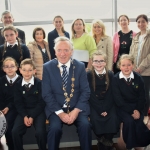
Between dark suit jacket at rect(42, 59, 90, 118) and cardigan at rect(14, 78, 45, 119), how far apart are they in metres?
0.14

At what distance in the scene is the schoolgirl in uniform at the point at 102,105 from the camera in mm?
2660

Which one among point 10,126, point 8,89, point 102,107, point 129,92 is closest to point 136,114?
point 129,92

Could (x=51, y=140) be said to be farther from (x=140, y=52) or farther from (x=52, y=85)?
(x=140, y=52)

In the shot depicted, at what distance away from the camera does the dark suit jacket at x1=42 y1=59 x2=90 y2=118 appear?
2623 millimetres

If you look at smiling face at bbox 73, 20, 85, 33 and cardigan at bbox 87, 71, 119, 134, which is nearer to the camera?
cardigan at bbox 87, 71, 119, 134

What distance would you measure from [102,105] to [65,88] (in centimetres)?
50

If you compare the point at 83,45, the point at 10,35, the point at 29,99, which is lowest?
the point at 29,99

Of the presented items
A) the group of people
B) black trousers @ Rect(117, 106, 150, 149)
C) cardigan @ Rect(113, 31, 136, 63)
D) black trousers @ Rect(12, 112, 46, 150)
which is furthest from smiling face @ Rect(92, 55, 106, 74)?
cardigan @ Rect(113, 31, 136, 63)

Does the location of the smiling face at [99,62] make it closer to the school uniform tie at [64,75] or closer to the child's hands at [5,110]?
the school uniform tie at [64,75]

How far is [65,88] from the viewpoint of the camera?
2656mm

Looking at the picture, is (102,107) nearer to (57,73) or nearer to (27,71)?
(57,73)

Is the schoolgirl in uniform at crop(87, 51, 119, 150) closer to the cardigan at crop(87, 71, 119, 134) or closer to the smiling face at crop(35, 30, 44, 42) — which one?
the cardigan at crop(87, 71, 119, 134)

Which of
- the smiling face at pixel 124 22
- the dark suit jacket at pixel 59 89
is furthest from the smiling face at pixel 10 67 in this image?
the smiling face at pixel 124 22

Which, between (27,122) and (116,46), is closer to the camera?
(27,122)
